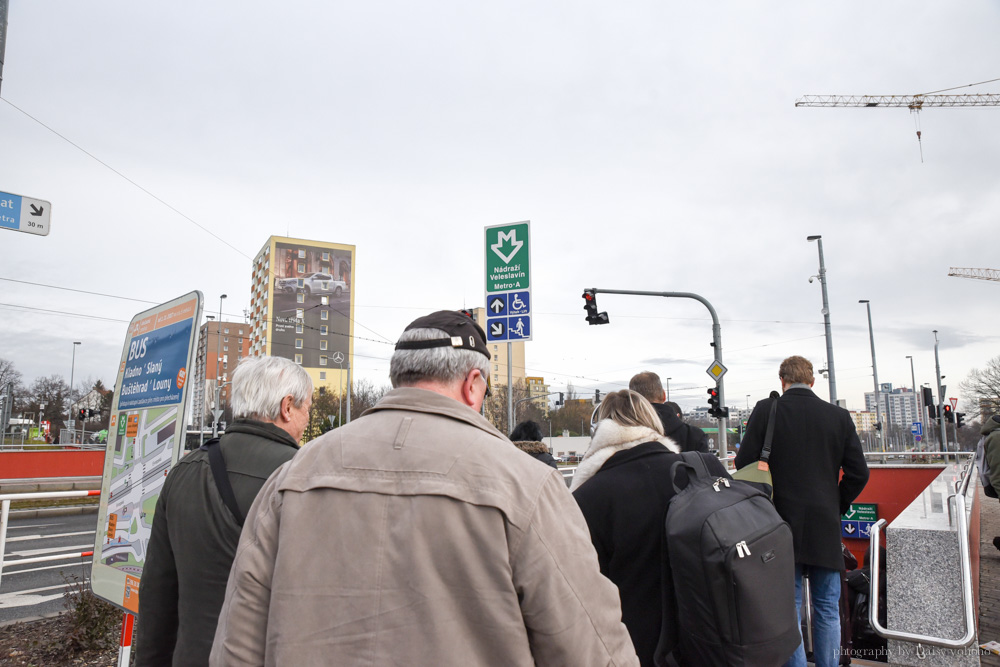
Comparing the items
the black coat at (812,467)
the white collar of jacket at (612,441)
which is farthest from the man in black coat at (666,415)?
the white collar of jacket at (612,441)

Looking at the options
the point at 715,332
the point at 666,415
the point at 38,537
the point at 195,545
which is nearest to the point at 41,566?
the point at 38,537

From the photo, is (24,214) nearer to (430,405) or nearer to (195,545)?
(195,545)

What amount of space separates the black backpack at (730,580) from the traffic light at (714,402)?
15767 millimetres

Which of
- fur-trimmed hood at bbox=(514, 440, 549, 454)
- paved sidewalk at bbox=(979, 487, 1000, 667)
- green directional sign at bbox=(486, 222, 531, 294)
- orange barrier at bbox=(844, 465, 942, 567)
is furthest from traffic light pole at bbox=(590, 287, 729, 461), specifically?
fur-trimmed hood at bbox=(514, 440, 549, 454)

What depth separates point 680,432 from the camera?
179 inches

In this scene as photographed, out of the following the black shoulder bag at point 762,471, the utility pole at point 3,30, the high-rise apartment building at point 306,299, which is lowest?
the black shoulder bag at point 762,471

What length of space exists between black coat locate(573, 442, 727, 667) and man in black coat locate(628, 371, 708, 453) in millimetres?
1607

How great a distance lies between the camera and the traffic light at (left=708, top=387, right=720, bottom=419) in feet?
57.7

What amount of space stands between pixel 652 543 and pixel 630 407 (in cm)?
60

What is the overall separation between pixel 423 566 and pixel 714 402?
59.1 ft

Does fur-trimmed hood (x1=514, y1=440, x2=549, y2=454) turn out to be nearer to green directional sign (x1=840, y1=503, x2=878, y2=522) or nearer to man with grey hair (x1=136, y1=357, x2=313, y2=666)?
man with grey hair (x1=136, y1=357, x2=313, y2=666)

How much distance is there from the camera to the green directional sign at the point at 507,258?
776cm

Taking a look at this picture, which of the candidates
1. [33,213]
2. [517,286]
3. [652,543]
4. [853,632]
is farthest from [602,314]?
[652,543]

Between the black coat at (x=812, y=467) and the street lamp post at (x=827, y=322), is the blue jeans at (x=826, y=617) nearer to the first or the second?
the black coat at (x=812, y=467)
